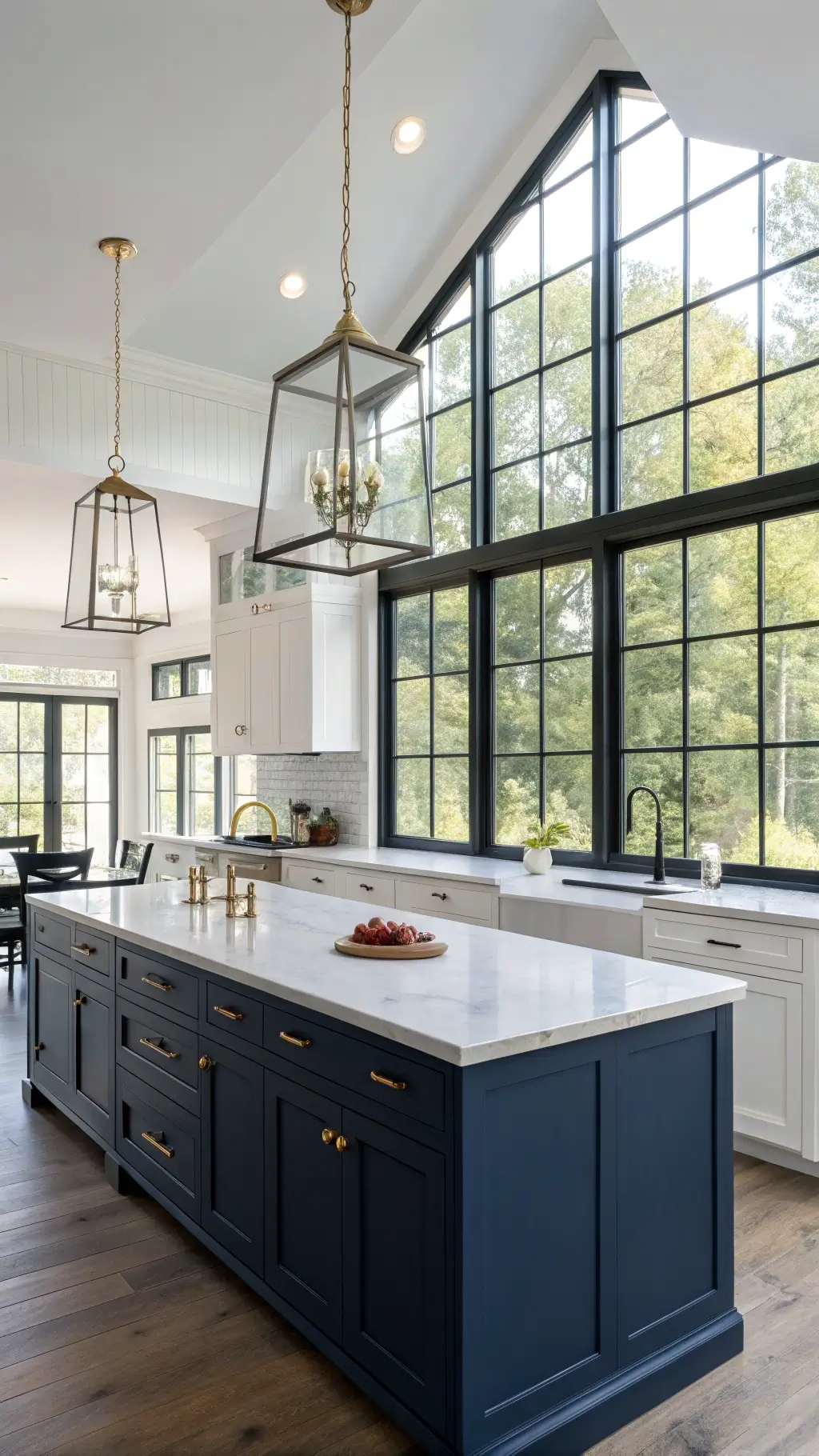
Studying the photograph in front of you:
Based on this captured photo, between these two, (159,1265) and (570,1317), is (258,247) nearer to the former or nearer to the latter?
(159,1265)

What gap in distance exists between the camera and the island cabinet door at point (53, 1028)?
3650 mm

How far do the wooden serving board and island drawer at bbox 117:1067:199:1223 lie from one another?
679mm

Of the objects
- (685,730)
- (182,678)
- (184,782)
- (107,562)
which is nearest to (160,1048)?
(107,562)

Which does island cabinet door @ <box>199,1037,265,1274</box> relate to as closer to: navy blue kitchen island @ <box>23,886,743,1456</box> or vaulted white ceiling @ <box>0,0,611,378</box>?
navy blue kitchen island @ <box>23,886,743,1456</box>

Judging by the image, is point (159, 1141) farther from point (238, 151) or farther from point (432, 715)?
point (432, 715)

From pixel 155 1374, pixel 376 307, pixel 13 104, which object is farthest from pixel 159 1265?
pixel 376 307

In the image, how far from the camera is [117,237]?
12.4ft

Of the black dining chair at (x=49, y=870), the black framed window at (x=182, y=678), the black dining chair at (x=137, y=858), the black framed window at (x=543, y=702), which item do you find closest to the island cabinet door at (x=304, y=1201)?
the black framed window at (x=543, y=702)

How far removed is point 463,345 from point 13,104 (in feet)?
10.4

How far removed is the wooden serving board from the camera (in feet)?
8.30

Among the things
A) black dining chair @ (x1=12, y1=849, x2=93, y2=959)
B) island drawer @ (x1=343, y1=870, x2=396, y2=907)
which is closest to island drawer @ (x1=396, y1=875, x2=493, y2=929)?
island drawer @ (x1=343, y1=870, x2=396, y2=907)

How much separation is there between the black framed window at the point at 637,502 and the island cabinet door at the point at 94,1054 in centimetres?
242

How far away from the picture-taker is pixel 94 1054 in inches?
134

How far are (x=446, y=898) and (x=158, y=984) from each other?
2.01 meters
